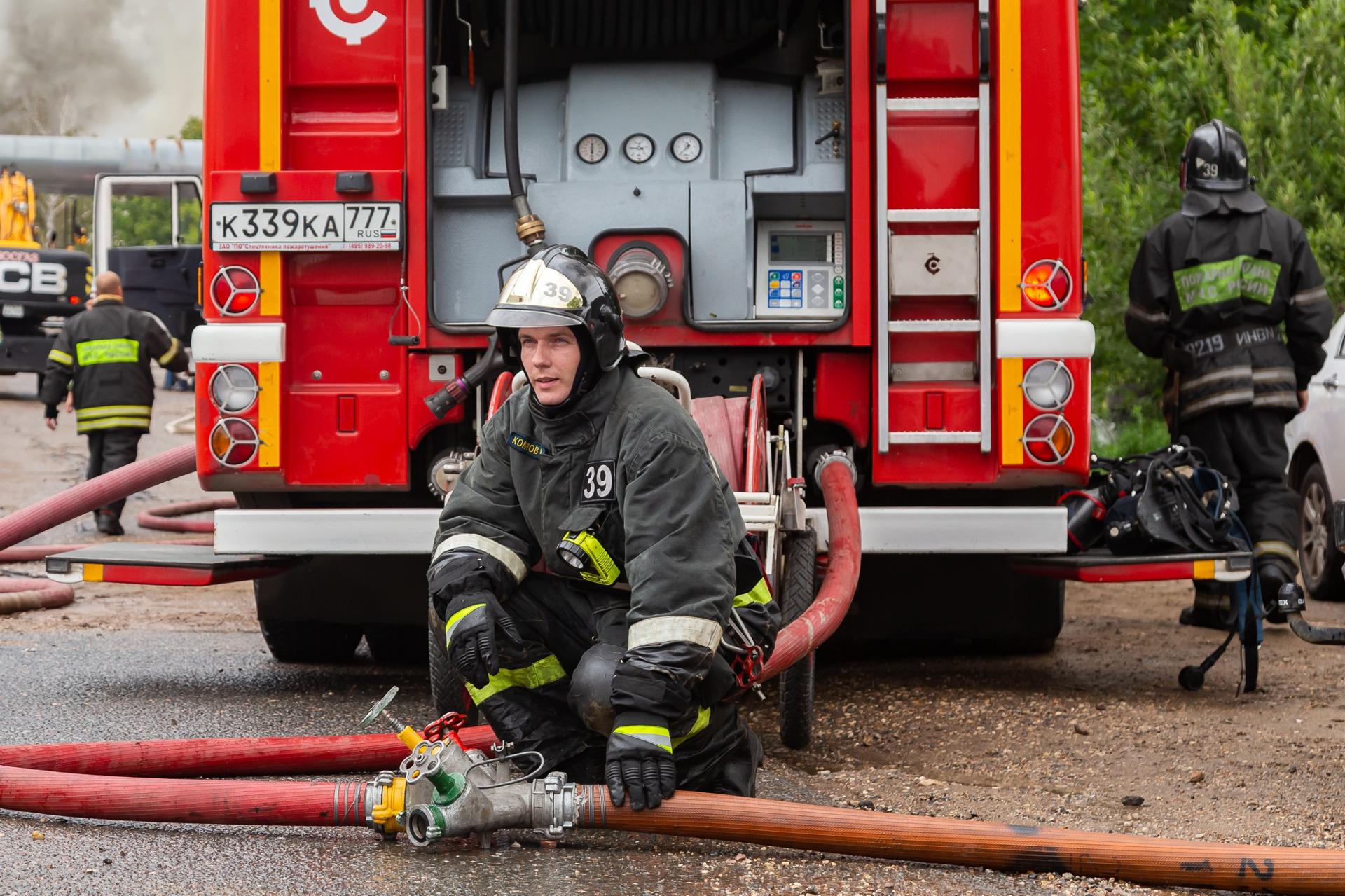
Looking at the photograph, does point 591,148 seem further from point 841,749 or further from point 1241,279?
point 1241,279

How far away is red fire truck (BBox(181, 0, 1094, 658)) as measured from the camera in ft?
17.4

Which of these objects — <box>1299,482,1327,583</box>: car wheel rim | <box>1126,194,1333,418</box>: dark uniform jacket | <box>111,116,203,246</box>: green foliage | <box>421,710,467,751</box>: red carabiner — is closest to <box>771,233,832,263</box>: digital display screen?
<box>1126,194,1333,418</box>: dark uniform jacket

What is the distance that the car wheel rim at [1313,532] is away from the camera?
8531 millimetres

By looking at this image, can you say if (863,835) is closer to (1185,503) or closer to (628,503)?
(628,503)

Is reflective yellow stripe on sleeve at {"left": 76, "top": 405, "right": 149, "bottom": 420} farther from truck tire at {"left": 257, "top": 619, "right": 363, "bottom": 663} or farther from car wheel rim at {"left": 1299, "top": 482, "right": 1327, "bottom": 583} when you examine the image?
car wheel rim at {"left": 1299, "top": 482, "right": 1327, "bottom": 583}

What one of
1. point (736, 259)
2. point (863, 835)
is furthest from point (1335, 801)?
point (736, 259)

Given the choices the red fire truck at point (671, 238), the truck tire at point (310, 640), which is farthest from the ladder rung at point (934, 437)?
the truck tire at point (310, 640)

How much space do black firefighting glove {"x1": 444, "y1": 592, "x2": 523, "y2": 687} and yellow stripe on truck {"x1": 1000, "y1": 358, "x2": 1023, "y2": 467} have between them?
210cm

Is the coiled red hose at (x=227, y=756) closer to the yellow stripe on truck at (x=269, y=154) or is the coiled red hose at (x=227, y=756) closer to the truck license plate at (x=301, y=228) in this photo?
the yellow stripe on truck at (x=269, y=154)

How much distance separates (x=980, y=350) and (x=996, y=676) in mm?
1489

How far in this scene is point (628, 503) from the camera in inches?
149

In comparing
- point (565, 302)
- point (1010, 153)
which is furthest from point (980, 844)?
point (1010, 153)

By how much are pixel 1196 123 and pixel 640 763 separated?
8.85m

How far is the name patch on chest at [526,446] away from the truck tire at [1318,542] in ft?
18.1
